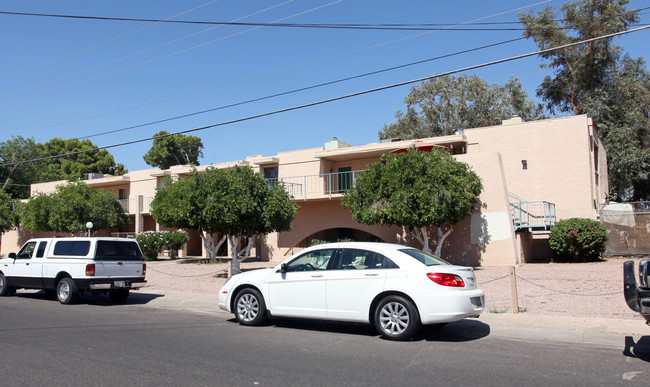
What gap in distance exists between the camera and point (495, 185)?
2116cm

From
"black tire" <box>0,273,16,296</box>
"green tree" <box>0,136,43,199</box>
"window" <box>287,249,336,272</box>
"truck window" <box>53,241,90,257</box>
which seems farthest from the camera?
"green tree" <box>0,136,43,199</box>

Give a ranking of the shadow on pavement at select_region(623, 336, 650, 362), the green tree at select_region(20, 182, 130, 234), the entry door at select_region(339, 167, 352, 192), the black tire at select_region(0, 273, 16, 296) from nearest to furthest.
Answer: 1. the shadow on pavement at select_region(623, 336, 650, 362)
2. the black tire at select_region(0, 273, 16, 296)
3. the entry door at select_region(339, 167, 352, 192)
4. the green tree at select_region(20, 182, 130, 234)

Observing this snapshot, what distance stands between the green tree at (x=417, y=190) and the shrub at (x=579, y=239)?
4.14 metres

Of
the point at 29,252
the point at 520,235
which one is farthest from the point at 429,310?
the point at 520,235

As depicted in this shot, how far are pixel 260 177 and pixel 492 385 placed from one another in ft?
46.1

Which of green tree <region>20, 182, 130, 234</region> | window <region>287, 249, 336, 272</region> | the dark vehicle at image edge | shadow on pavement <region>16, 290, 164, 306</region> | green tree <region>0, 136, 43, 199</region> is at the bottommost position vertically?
shadow on pavement <region>16, 290, 164, 306</region>

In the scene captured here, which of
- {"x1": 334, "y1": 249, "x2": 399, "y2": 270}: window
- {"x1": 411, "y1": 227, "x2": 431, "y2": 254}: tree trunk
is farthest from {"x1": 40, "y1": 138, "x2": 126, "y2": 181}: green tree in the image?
{"x1": 334, "y1": 249, "x2": 399, "y2": 270}: window

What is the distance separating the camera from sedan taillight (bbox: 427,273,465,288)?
792 centimetres

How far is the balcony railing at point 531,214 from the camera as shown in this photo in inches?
862

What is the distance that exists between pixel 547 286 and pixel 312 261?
845 centimetres

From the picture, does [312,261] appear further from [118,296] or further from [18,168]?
[18,168]

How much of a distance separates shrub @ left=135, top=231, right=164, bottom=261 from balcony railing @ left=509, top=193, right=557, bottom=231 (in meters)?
19.7

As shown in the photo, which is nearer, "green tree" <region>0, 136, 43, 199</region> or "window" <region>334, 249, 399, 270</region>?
"window" <region>334, 249, 399, 270</region>

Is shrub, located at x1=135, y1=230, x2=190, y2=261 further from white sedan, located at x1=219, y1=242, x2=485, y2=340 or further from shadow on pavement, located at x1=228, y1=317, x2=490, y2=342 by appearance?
white sedan, located at x1=219, y1=242, x2=485, y2=340
